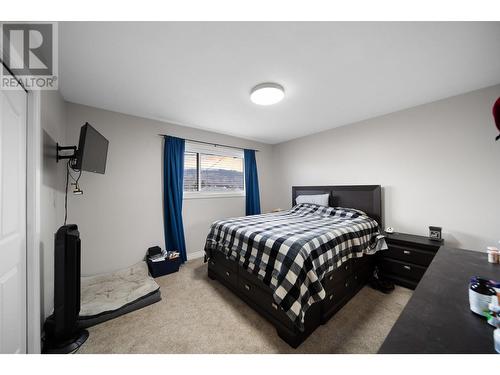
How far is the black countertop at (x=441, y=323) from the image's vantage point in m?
0.57

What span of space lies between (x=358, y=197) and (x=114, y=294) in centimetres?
368

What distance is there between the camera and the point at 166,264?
263 cm

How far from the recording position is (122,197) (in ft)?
8.49

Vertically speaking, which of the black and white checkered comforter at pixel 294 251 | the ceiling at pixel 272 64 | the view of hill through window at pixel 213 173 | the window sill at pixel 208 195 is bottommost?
Result: the black and white checkered comforter at pixel 294 251

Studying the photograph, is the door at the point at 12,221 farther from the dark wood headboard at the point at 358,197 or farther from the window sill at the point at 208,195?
the dark wood headboard at the point at 358,197

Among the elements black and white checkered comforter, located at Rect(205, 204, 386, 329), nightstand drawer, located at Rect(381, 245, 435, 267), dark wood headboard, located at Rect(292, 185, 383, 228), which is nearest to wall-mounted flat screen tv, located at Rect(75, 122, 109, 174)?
black and white checkered comforter, located at Rect(205, 204, 386, 329)

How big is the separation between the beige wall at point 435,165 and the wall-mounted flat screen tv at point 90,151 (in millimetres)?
3599

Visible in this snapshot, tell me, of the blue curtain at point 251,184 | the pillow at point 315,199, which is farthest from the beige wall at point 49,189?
the pillow at point 315,199

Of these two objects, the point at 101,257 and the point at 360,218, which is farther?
the point at 360,218

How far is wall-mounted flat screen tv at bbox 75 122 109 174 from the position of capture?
67.8 inches
